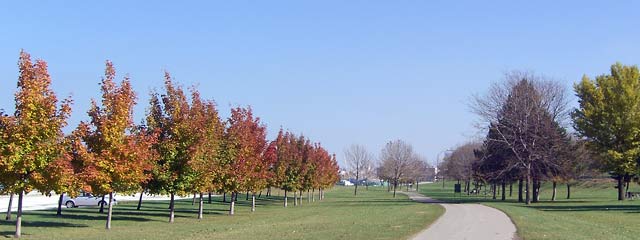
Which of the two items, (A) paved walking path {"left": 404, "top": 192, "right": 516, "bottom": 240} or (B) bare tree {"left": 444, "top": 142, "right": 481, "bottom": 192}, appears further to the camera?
(B) bare tree {"left": 444, "top": 142, "right": 481, "bottom": 192}

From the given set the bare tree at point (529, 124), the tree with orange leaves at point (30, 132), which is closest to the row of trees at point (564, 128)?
the bare tree at point (529, 124)

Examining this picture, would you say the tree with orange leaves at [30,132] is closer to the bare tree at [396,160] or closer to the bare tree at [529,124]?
the bare tree at [529,124]

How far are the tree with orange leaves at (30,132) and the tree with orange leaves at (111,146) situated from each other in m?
2.32

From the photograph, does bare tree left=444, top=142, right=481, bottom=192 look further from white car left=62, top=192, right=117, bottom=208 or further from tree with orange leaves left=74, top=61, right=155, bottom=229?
tree with orange leaves left=74, top=61, right=155, bottom=229

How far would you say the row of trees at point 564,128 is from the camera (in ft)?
188

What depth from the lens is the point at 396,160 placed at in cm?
10894

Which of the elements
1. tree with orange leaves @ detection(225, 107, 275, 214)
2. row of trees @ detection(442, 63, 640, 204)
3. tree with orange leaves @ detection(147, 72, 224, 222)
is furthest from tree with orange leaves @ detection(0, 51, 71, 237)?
row of trees @ detection(442, 63, 640, 204)

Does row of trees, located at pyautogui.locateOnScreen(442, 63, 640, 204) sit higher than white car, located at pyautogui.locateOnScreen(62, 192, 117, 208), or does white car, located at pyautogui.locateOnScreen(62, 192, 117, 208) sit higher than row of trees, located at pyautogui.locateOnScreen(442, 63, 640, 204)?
row of trees, located at pyautogui.locateOnScreen(442, 63, 640, 204)

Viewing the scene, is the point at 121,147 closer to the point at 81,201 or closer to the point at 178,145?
the point at 178,145

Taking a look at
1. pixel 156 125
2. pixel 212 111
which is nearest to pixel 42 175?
pixel 156 125

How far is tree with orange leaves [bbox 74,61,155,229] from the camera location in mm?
27266

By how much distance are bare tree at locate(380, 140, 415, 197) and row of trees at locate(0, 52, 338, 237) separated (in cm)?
5724

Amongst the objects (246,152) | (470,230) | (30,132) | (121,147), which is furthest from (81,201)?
(470,230)

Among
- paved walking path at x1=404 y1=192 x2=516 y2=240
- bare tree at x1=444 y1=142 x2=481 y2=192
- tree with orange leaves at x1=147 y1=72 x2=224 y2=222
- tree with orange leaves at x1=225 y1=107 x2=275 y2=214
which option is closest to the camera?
paved walking path at x1=404 y1=192 x2=516 y2=240
